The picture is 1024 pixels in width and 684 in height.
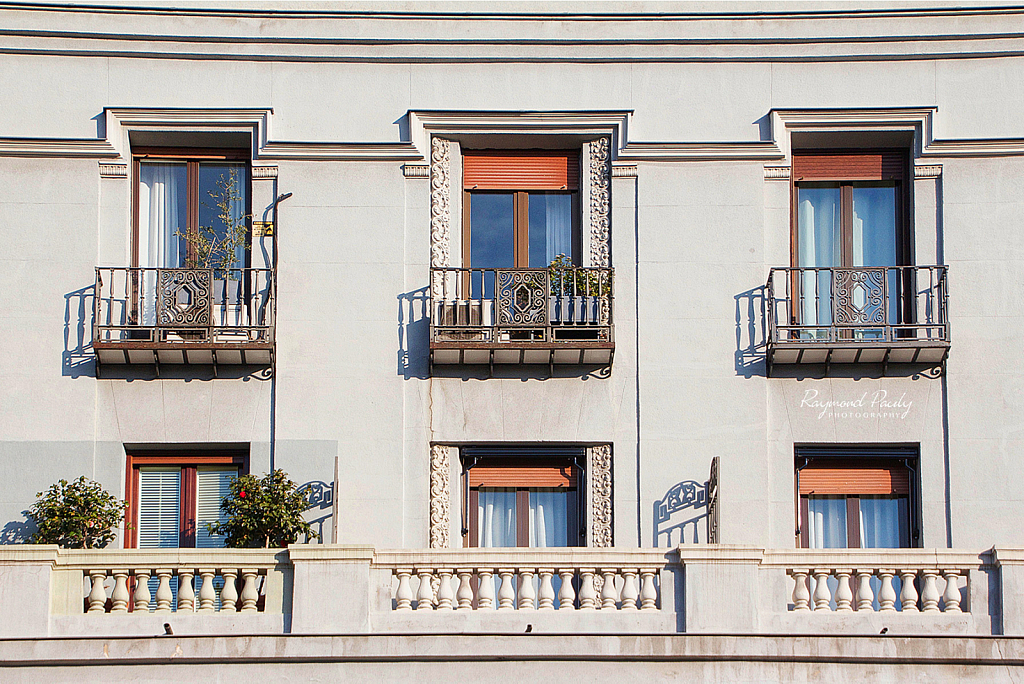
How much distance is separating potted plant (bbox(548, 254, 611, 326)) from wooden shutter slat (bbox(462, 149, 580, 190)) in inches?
62.2

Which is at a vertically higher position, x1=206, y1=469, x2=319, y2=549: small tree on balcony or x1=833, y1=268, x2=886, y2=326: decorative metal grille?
x1=833, y1=268, x2=886, y2=326: decorative metal grille

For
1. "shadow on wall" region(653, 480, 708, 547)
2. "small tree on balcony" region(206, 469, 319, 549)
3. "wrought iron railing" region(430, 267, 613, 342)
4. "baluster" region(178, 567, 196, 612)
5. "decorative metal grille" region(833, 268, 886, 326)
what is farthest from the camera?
"decorative metal grille" region(833, 268, 886, 326)

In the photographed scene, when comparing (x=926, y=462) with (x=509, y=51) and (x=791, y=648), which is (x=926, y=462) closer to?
(x=791, y=648)

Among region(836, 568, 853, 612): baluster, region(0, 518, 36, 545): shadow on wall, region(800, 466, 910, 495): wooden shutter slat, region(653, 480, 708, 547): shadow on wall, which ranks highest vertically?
region(800, 466, 910, 495): wooden shutter slat

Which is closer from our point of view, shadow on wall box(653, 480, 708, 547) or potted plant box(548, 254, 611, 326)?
shadow on wall box(653, 480, 708, 547)

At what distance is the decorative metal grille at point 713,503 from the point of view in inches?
731

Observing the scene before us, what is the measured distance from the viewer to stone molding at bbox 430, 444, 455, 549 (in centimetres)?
1931

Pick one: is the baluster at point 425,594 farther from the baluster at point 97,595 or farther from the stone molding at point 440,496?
the baluster at point 97,595

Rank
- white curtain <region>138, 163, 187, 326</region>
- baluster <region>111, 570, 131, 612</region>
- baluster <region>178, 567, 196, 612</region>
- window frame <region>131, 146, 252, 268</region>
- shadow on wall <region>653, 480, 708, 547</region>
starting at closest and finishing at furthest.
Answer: baluster <region>178, 567, 196, 612</region> < baluster <region>111, 570, 131, 612</region> < shadow on wall <region>653, 480, 708, 547</region> < white curtain <region>138, 163, 187, 326</region> < window frame <region>131, 146, 252, 268</region>

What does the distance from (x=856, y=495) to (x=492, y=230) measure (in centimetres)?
598

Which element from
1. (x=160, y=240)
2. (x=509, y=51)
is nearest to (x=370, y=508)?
(x=160, y=240)

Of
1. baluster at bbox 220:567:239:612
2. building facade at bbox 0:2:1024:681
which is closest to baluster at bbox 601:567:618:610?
building facade at bbox 0:2:1024:681

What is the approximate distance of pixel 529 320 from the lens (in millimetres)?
19750

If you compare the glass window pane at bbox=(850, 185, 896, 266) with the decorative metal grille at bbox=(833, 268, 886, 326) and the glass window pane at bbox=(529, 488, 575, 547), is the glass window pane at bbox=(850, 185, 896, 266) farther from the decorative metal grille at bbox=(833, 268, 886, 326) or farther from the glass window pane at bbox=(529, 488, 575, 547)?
the glass window pane at bbox=(529, 488, 575, 547)
